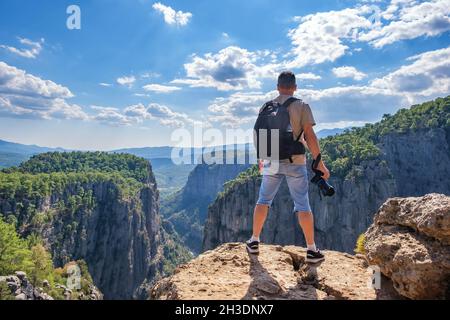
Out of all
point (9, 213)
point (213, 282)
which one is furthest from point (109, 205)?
point (213, 282)

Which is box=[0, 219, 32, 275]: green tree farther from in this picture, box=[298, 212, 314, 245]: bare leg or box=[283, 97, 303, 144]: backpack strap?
box=[283, 97, 303, 144]: backpack strap

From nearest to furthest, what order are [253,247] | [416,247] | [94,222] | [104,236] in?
[416,247] < [253,247] < [94,222] < [104,236]

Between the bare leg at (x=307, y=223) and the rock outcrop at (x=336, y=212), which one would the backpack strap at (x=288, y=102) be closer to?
the bare leg at (x=307, y=223)

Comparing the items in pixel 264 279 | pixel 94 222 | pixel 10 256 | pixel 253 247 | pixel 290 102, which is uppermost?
pixel 290 102

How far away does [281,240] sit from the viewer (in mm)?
101750

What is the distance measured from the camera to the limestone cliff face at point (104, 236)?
→ 109812 mm

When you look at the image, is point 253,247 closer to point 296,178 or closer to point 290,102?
point 296,178

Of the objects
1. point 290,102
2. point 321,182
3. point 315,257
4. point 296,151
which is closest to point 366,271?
point 315,257

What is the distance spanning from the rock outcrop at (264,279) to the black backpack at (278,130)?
7.00ft

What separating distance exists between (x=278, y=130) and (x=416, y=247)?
289 cm

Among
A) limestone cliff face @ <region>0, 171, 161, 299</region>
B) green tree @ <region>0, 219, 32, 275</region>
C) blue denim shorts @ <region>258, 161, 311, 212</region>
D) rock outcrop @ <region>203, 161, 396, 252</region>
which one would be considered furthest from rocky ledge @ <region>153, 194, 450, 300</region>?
limestone cliff face @ <region>0, 171, 161, 299</region>

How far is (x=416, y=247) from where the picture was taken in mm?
5625

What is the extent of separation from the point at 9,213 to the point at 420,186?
115 meters
